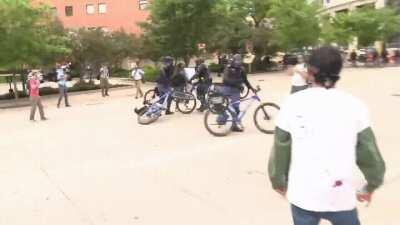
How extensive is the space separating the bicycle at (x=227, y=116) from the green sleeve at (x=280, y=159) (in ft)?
26.0

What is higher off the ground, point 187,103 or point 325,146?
point 325,146

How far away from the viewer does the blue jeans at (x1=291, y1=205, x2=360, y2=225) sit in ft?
9.48

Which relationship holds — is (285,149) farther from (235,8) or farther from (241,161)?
(235,8)

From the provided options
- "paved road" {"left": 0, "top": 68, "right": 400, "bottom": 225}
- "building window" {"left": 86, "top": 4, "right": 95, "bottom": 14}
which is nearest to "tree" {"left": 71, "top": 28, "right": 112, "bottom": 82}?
"paved road" {"left": 0, "top": 68, "right": 400, "bottom": 225}

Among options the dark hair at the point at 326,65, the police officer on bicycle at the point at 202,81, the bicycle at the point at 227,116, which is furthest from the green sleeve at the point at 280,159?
the police officer on bicycle at the point at 202,81

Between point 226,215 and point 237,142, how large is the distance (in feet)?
14.9

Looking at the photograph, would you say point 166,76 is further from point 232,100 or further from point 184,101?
point 232,100

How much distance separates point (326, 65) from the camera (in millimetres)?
2889

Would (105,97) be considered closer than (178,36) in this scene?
Yes

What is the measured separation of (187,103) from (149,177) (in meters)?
7.77

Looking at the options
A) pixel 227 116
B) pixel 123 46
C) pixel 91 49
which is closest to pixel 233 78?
pixel 227 116

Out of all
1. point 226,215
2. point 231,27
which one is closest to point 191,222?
point 226,215

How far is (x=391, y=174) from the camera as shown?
717cm

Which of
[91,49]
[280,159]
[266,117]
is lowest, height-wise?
[91,49]
